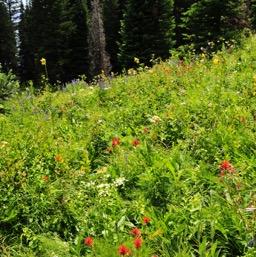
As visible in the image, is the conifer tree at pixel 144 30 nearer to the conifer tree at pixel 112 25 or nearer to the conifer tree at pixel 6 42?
the conifer tree at pixel 112 25

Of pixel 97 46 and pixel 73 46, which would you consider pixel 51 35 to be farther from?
pixel 97 46

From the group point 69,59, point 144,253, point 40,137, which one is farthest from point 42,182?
point 69,59

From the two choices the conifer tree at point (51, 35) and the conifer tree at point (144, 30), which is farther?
the conifer tree at point (51, 35)

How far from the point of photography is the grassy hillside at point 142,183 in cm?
246

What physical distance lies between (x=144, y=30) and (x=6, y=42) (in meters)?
23.1

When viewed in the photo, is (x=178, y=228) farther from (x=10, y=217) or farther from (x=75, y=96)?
(x=75, y=96)

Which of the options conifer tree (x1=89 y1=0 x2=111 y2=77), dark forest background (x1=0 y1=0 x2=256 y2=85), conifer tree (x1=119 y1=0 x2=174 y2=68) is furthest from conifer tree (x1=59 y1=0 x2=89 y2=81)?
conifer tree (x1=119 y1=0 x2=174 y2=68)

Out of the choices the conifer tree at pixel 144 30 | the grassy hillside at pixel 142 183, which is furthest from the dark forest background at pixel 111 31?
the grassy hillside at pixel 142 183

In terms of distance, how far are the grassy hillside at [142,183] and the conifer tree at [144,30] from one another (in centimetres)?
1830

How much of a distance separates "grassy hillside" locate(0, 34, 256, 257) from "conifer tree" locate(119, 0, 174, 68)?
18.3 meters

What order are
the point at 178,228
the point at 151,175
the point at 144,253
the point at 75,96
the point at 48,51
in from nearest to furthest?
1. the point at 144,253
2. the point at 178,228
3. the point at 151,175
4. the point at 75,96
5. the point at 48,51

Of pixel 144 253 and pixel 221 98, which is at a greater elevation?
pixel 221 98

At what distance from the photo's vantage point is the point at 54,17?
3378 cm

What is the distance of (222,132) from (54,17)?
33.8 metres
